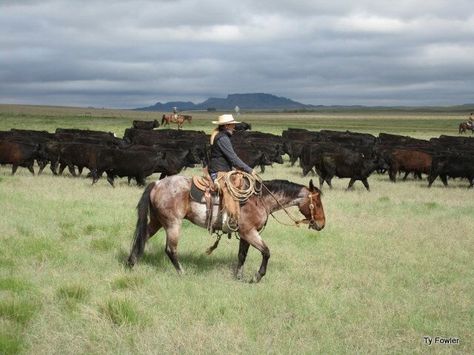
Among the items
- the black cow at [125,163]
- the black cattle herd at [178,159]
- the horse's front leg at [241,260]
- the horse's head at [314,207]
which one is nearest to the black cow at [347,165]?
the black cattle herd at [178,159]

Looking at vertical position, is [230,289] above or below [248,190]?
below

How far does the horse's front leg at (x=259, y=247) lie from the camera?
25.9 ft

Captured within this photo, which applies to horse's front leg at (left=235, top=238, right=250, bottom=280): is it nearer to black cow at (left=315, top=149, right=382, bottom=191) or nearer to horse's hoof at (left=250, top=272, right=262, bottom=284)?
horse's hoof at (left=250, top=272, right=262, bottom=284)

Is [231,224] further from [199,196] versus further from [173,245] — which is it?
[173,245]

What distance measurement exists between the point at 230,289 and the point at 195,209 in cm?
136

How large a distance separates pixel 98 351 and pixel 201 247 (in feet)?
15.0

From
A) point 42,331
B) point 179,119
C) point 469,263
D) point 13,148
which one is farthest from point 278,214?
point 179,119

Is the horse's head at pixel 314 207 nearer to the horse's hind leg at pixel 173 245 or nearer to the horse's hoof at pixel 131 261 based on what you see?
the horse's hind leg at pixel 173 245

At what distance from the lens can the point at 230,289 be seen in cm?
744

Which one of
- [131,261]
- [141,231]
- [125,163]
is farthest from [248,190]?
[125,163]

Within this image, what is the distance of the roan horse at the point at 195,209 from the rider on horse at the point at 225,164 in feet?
0.55

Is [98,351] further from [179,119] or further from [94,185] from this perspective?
[179,119]

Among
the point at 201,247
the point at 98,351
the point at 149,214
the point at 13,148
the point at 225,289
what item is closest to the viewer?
the point at 98,351

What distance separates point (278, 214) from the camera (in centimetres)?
1394
